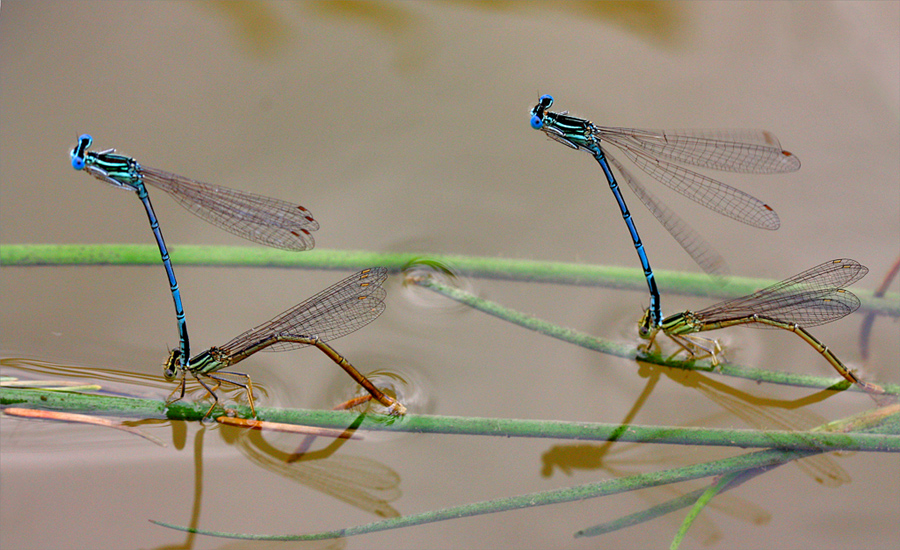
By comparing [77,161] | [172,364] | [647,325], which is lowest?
[172,364]

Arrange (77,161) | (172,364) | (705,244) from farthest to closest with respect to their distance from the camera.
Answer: (705,244) < (172,364) < (77,161)

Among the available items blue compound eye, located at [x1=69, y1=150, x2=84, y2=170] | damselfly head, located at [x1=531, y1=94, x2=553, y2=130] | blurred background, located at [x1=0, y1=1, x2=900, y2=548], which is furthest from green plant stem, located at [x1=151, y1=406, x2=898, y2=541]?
damselfly head, located at [x1=531, y1=94, x2=553, y2=130]

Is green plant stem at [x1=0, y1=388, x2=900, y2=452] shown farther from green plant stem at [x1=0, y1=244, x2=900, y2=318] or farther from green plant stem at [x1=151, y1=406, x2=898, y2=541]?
green plant stem at [x1=0, y1=244, x2=900, y2=318]

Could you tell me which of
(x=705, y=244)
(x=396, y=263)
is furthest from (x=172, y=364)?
(x=705, y=244)

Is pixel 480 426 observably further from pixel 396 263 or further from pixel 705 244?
pixel 705 244

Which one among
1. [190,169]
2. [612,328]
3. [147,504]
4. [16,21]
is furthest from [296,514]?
[16,21]

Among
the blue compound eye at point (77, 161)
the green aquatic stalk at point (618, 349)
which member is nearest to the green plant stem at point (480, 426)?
the green aquatic stalk at point (618, 349)
